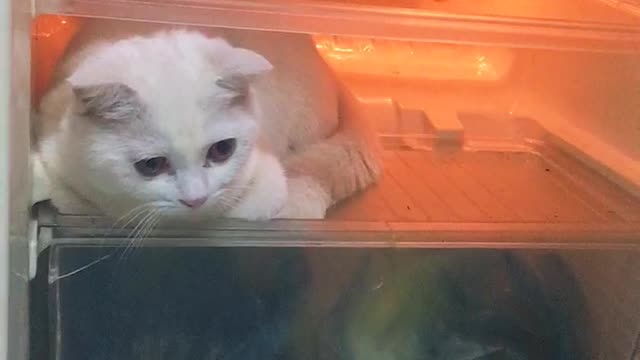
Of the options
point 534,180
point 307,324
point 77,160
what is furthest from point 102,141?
point 534,180

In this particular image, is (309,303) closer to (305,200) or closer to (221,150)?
(305,200)

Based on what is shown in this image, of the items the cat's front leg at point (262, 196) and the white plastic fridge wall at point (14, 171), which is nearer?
the white plastic fridge wall at point (14, 171)

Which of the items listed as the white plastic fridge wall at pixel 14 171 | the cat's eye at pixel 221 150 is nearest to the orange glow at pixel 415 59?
the cat's eye at pixel 221 150

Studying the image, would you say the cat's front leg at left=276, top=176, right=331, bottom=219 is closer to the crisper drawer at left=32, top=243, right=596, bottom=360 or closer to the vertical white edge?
the crisper drawer at left=32, top=243, right=596, bottom=360

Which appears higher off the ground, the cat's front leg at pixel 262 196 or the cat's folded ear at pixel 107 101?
the cat's folded ear at pixel 107 101

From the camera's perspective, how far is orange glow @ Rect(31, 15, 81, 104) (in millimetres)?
902

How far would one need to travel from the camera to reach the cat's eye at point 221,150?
2.80 ft

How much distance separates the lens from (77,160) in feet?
2.81

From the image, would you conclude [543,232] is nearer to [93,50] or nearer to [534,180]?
[534,180]

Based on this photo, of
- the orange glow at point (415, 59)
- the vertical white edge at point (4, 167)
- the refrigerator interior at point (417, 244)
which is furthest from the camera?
the orange glow at point (415, 59)

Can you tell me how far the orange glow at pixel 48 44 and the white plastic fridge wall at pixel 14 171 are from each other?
0.14m

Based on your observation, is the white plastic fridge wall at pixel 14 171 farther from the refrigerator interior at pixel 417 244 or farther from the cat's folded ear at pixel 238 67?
the cat's folded ear at pixel 238 67

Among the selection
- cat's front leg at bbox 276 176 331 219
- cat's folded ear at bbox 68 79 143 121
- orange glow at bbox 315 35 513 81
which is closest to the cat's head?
cat's folded ear at bbox 68 79 143 121

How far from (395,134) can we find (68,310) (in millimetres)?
516
